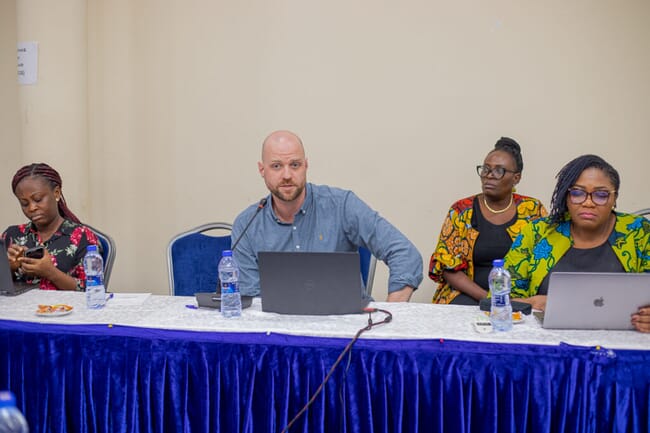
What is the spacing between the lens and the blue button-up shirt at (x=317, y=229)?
9.53 feet

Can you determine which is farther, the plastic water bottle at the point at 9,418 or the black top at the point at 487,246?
the black top at the point at 487,246

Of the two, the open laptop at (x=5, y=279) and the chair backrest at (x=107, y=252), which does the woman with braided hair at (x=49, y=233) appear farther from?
the open laptop at (x=5, y=279)

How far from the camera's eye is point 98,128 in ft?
15.0

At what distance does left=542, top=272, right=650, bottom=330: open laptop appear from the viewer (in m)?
2.03

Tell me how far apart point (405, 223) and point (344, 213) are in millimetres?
1452

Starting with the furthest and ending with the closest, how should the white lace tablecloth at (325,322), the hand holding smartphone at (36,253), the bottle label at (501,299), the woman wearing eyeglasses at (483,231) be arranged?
the woman wearing eyeglasses at (483,231) < the hand holding smartphone at (36,253) < the bottle label at (501,299) < the white lace tablecloth at (325,322)

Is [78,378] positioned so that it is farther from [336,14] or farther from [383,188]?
[336,14]

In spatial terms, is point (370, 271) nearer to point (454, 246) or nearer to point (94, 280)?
point (454, 246)

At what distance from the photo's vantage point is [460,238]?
341 cm

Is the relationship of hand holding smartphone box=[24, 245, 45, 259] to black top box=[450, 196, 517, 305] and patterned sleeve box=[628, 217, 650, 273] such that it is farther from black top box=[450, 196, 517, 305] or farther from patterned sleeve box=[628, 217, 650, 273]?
patterned sleeve box=[628, 217, 650, 273]

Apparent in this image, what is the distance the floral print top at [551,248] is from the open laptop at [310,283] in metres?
0.74

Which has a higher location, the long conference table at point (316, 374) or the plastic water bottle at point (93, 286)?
the plastic water bottle at point (93, 286)

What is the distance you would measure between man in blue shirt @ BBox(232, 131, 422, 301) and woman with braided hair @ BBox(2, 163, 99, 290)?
775mm

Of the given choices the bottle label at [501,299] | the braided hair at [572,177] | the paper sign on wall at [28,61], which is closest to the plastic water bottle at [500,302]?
the bottle label at [501,299]
